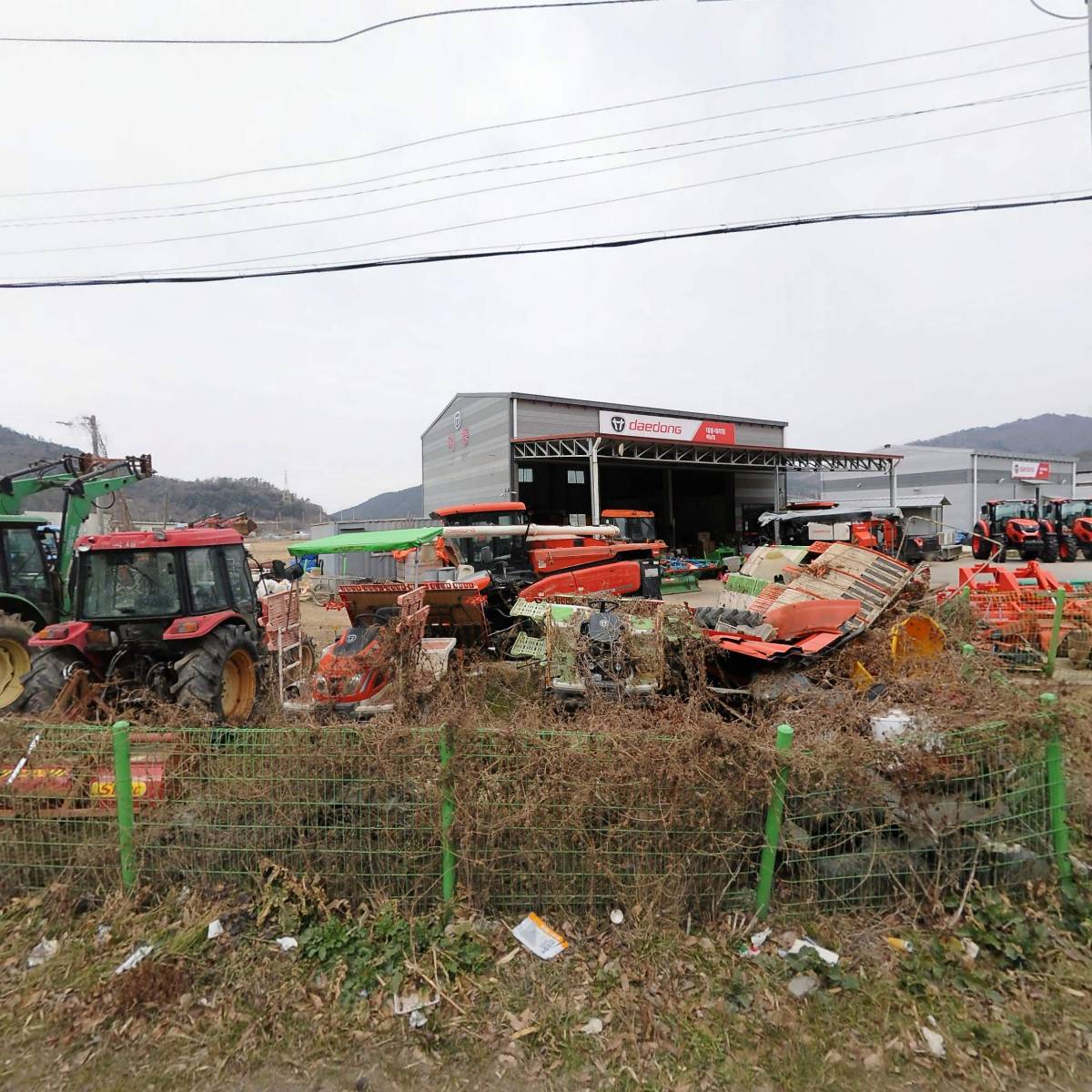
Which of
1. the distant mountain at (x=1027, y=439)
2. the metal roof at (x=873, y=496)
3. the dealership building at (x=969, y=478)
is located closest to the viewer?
the dealership building at (x=969, y=478)

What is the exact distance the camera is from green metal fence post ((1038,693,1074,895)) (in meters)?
3.06

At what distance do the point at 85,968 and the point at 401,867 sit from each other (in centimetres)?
146

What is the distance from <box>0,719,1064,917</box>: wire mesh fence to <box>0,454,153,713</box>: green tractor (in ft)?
14.2

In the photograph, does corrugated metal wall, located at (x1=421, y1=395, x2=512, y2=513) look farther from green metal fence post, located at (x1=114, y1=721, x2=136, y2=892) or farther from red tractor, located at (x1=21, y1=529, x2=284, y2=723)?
green metal fence post, located at (x1=114, y1=721, x2=136, y2=892)

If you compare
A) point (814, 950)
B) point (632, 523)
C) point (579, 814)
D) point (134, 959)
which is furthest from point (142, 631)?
point (632, 523)

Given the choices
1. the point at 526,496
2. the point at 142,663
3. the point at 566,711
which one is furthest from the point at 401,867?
the point at 526,496

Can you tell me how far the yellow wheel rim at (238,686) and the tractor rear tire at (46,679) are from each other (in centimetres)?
123

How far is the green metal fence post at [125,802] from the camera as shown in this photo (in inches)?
118

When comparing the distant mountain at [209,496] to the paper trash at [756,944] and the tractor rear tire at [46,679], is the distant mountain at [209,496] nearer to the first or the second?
the tractor rear tire at [46,679]

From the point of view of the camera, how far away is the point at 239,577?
6.41m

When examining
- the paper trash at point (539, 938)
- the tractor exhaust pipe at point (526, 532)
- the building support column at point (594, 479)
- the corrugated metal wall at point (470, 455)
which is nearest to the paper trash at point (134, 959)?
the paper trash at point (539, 938)

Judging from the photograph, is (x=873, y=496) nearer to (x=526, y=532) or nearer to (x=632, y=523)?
(x=632, y=523)

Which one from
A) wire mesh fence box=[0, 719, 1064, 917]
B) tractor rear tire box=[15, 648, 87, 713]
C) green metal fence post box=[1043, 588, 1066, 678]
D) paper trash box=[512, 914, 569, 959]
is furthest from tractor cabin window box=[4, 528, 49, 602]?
green metal fence post box=[1043, 588, 1066, 678]

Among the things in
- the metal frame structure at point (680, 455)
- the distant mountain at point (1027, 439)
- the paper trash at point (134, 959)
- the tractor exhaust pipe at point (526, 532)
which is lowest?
the paper trash at point (134, 959)
